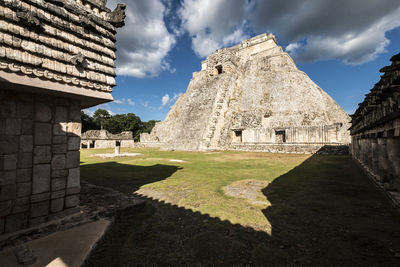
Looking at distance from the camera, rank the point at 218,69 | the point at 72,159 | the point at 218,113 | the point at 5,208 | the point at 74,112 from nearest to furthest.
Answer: the point at 5,208, the point at 72,159, the point at 74,112, the point at 218,113, the point at 218,69

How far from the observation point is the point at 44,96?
154 inches

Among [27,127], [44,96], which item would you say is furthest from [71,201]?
[44,96]

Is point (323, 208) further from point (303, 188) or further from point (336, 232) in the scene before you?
point (303, 188)

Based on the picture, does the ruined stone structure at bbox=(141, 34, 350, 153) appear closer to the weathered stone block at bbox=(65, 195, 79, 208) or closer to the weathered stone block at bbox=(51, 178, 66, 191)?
the weathered stone block at bbox=(65, 195, 79, 208)

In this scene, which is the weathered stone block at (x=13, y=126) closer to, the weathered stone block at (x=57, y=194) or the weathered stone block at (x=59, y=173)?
the weathered stone block at (x=59, y=173)

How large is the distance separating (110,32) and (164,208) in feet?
16.1

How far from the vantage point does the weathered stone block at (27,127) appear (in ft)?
12.0

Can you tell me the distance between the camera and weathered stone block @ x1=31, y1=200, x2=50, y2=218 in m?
3.69

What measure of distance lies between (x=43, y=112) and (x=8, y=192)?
Result: 5.34ft

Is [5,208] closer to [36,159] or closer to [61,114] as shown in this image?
[36,159]

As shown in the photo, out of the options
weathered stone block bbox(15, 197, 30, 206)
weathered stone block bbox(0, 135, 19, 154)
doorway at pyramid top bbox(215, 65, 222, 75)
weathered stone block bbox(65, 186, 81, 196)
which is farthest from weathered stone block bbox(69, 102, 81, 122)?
doorway at pyramid top bbox(215, 65, 222, 75)

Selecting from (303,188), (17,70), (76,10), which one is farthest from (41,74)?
(303,188)

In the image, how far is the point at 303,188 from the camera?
6398 mm

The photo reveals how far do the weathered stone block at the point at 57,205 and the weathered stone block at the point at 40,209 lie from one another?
0.09 m
